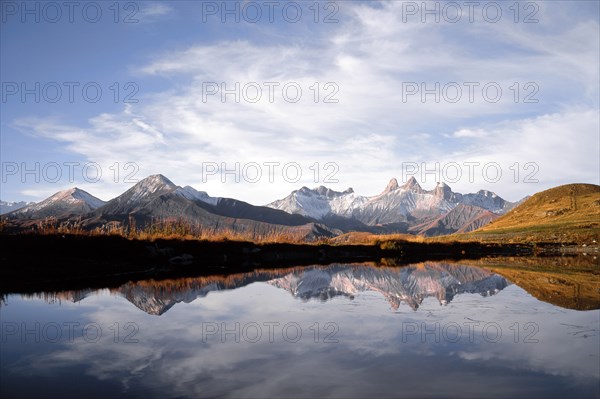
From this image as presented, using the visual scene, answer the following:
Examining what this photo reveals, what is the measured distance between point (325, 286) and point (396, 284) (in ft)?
11.8

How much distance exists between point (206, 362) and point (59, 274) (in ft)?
55.7

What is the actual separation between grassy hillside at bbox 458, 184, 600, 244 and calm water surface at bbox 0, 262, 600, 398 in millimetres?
75173

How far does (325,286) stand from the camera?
878 inches

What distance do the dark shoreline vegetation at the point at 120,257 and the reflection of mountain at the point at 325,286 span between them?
2.62 metres

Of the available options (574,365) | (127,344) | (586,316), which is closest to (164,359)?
(127,344)

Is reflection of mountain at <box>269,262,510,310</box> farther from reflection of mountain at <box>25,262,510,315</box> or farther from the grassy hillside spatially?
the grassy hillside

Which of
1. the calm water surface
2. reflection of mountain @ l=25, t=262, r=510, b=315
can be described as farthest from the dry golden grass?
the calm water surface

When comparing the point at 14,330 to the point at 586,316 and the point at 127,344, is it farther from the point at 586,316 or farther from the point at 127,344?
the point at 586,316

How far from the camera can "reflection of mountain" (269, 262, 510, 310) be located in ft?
63.1

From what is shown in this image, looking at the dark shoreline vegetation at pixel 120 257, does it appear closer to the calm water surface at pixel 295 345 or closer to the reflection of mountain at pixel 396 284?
the calm water surface at pixel 295 345

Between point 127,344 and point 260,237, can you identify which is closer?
point 127,344

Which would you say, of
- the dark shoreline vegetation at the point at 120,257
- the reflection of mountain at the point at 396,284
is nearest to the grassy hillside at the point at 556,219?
the dark shoreline vegetation at the point at 120,257

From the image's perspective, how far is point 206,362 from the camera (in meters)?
9.68

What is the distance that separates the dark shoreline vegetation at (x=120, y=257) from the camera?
72.8ft
